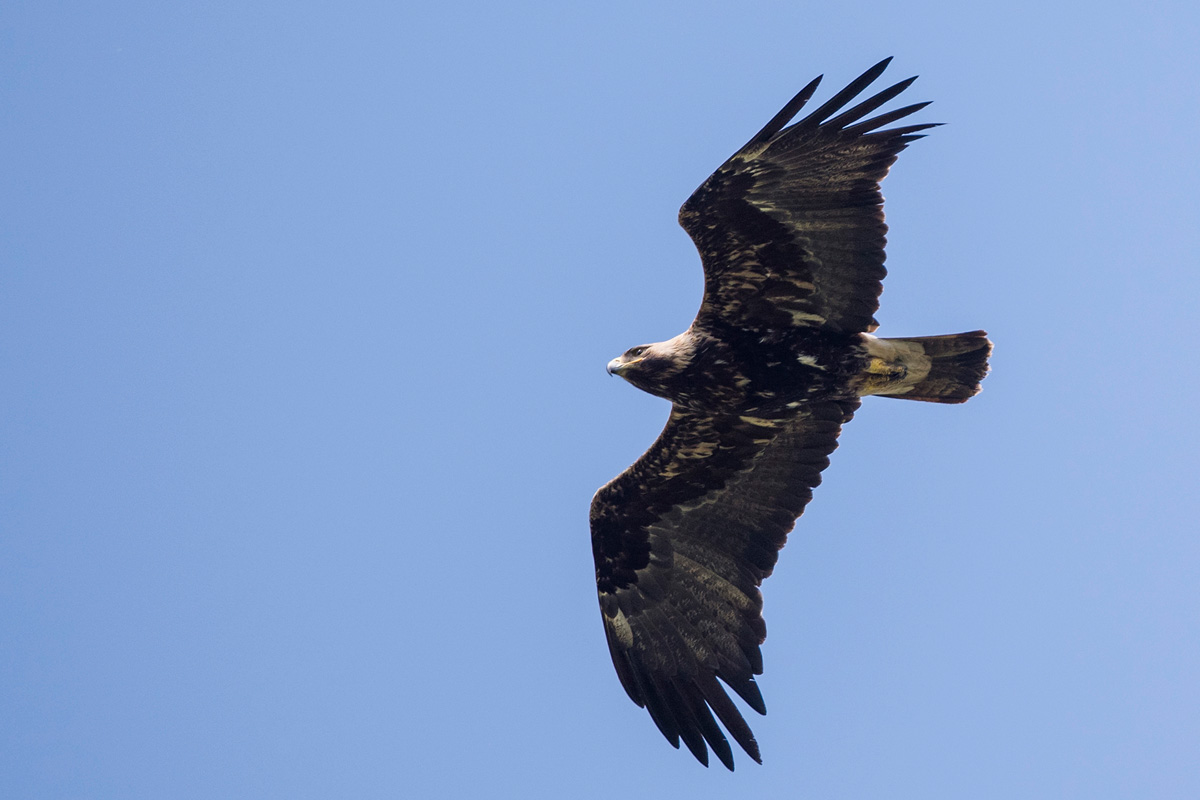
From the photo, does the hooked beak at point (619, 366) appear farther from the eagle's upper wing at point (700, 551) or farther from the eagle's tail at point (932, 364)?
the eagle's tail at point (932, 364)

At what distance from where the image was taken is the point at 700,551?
11.5 m

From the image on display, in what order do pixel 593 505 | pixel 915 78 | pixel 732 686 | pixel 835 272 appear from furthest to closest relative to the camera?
pixel 593 505 < pixel 732 686 < pixel 835 272 < pixel 915 78

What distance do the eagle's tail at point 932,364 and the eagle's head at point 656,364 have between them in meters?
1.63

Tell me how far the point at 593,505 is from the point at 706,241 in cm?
296

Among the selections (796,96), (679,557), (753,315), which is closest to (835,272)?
(753,315)

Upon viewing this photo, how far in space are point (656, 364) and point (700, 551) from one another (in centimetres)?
200

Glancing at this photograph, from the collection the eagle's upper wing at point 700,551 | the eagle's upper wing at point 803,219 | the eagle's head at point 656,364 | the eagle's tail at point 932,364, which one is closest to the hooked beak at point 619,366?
the eagle's head at point 656,364

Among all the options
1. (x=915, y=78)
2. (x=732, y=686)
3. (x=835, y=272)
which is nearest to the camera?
(x=915, y=78)

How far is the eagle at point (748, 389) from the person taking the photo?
9844mm

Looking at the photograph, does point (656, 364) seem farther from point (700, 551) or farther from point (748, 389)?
point (700, 551)

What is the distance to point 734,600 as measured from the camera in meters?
11.2

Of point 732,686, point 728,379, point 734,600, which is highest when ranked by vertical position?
point 728,379

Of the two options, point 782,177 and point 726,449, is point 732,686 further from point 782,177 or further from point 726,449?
point 782,177

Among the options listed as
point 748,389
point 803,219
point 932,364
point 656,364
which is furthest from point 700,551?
point 803,219
